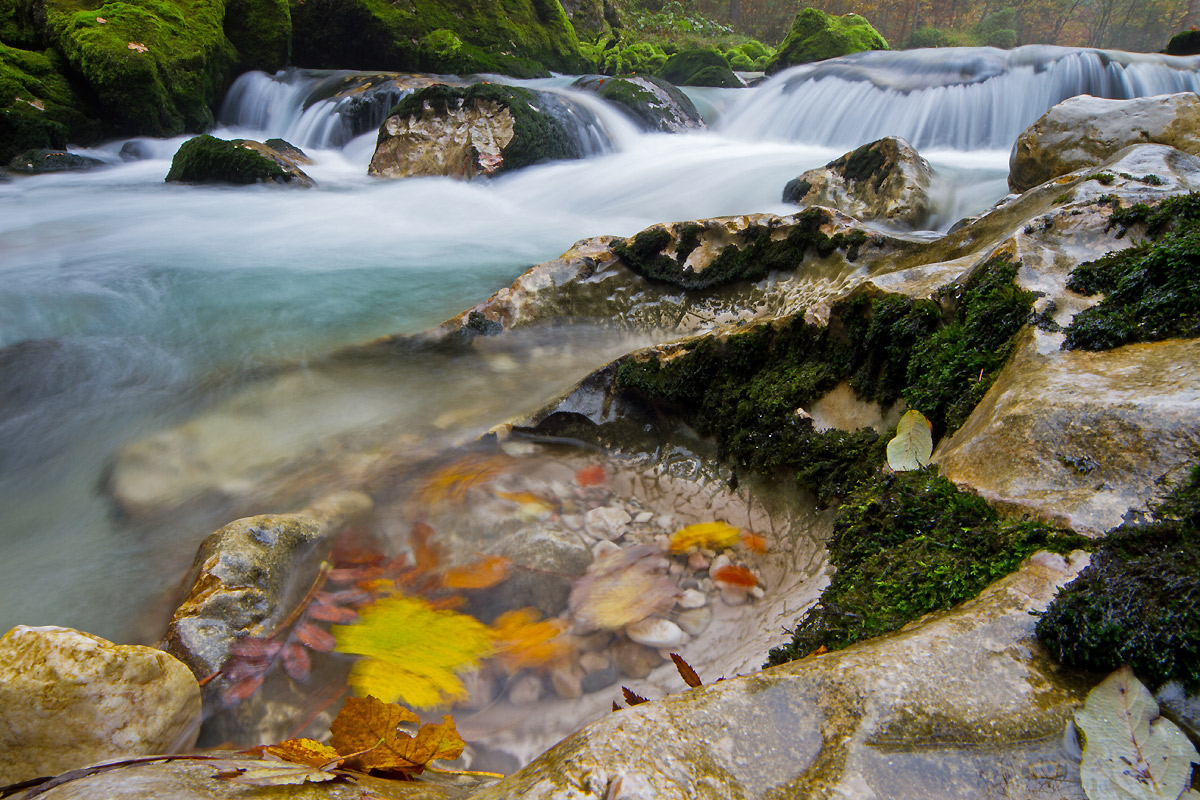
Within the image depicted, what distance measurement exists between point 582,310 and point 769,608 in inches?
120

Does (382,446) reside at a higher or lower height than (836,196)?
lower

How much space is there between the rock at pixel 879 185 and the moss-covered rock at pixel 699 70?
1402cm

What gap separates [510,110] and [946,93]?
377 inches

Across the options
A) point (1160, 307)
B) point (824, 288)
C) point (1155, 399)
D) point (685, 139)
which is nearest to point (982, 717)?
point (1155, 399)

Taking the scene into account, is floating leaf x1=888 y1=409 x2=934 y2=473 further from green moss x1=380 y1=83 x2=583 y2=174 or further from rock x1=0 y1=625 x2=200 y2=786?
green moss x1=380 y1=83 x2=583 y2=174

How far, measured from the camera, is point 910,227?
7059mm

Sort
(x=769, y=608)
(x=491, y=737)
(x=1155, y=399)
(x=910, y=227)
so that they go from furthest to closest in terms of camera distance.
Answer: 1. (x=910, y=227)
2. (x=769, y=608)
3. (x=491, y=737)
4. (x=1155, y=399)

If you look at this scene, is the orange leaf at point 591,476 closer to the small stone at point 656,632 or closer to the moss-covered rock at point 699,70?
the small stone at point 656,632

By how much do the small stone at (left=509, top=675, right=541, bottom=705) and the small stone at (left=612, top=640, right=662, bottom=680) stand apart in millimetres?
296

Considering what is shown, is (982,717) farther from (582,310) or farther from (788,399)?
(582,310)

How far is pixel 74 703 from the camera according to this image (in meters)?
1.92

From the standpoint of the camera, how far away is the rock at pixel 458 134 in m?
11.3

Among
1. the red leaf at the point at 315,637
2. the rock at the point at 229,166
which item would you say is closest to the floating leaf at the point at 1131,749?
the red leaf at the point at 315,637

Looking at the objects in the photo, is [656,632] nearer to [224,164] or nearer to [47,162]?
[224,164]
